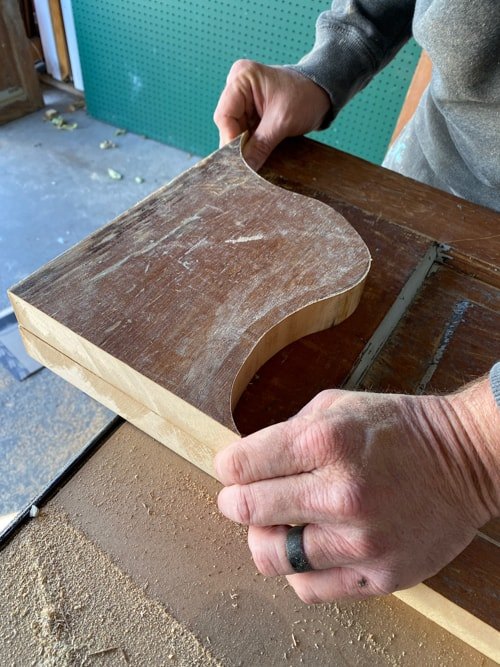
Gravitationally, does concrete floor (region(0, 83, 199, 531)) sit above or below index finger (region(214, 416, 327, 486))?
below

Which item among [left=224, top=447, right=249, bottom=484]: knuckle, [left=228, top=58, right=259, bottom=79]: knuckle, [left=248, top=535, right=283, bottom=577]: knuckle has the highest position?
[left=228, top=58, right=259, bottom=79]: knuckle

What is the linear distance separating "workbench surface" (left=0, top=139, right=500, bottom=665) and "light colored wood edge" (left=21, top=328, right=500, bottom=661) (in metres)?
0.02

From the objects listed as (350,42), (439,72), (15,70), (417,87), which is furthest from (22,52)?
(439,72)

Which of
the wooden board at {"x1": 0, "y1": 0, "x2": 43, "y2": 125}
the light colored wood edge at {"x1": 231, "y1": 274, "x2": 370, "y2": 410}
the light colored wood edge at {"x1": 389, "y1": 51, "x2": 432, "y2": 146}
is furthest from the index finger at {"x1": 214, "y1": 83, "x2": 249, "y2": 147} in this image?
the wooden board at {"x1": 0, "y1": 0, "x2": 43, "y2": 125}

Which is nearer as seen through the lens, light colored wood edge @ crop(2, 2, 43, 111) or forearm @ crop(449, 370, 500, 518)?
forearm @ crop(449, 370, 500, 518)

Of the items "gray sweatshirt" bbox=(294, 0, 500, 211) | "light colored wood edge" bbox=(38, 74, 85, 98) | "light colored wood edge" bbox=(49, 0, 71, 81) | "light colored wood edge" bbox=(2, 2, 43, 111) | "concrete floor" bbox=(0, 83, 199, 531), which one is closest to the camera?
"gray sweatshirt" bbox=(294, 0, 500, 211)

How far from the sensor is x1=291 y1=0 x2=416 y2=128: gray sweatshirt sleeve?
1.16 m

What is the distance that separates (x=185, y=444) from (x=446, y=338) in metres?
0.44

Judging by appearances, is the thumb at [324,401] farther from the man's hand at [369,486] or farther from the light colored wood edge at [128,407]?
the light colored wood edge at [128,407]

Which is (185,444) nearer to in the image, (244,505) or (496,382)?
(244,505)

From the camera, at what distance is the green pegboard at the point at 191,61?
229 centimetres

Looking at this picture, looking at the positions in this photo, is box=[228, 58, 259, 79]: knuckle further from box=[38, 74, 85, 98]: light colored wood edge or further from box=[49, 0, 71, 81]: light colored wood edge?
box=[38, 74, 85, 98]: light colored wood edge

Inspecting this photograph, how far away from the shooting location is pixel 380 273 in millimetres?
883

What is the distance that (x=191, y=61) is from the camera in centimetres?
266
